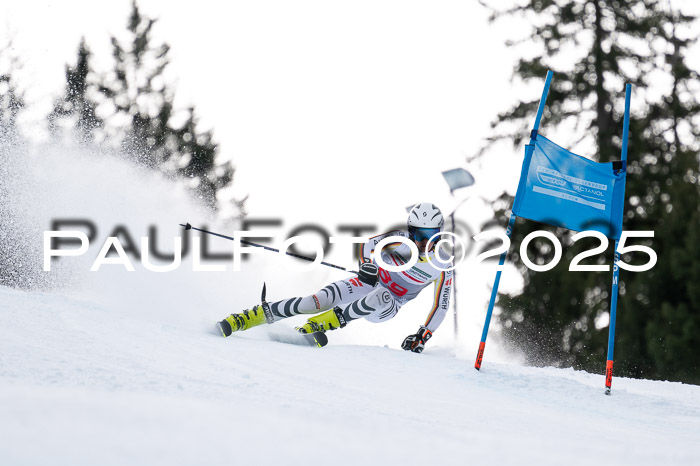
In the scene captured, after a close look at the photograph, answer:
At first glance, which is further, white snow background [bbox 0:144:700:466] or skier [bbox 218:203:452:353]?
skier [bbox 218:203:452:353]

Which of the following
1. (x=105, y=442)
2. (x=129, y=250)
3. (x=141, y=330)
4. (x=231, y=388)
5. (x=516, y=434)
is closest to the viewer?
(x=105, y=442)

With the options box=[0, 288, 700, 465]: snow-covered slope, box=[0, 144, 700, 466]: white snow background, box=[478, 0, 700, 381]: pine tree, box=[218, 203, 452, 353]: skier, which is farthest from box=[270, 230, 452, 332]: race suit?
box=[478, 0, 700, 381]: pine tree

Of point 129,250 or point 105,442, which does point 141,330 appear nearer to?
point 105,442

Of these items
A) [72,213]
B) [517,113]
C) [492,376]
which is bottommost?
[492,376]

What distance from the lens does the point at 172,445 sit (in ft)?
9.29

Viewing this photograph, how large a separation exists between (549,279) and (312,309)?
11549 millimetres

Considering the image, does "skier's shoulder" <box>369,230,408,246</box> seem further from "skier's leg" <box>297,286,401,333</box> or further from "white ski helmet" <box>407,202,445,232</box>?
"skier's leg" <box>297,286,401,333</box>

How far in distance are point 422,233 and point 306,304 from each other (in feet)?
4.18

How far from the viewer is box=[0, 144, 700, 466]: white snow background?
2.91 m

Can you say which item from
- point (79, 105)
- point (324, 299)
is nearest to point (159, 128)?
point (79, 105)

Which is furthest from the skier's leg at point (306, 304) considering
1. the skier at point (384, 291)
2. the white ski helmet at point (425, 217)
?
the white ski helmet at point (425, 217)

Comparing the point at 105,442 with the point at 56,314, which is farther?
the point at 56,314

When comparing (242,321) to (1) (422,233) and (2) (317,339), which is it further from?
(1) (422,233)

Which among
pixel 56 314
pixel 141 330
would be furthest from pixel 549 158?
pixel 56 314
